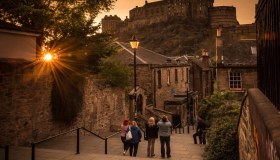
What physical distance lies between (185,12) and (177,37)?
47.9 feet

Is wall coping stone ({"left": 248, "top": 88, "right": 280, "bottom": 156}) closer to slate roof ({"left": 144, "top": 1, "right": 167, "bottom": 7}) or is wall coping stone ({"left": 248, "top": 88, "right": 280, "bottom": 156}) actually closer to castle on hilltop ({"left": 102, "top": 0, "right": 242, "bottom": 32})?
castle on hilltop ({"left": 102, "top": 0, "right": 242, "bottom": 32})

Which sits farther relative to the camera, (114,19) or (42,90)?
(114,19)

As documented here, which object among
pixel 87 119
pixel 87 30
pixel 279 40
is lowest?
pixel 87 119

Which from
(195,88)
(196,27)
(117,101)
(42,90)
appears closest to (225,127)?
(42,90)

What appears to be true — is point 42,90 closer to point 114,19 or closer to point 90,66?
point 90,66

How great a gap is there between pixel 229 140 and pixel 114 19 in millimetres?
130586

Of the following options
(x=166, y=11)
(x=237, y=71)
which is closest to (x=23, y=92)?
(x=237, y=71)

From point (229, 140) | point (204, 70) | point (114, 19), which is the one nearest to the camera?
point (229, 140)

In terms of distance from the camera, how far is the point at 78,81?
643 inches

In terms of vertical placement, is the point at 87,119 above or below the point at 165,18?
below

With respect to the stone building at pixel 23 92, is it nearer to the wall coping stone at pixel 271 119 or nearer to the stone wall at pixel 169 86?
the wall coping stone at pixel 271 119

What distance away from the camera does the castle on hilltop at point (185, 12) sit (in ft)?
378

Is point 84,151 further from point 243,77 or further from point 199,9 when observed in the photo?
point 199,9

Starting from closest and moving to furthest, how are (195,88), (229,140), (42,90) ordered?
(229,140) < (42,90) < (195,88)
